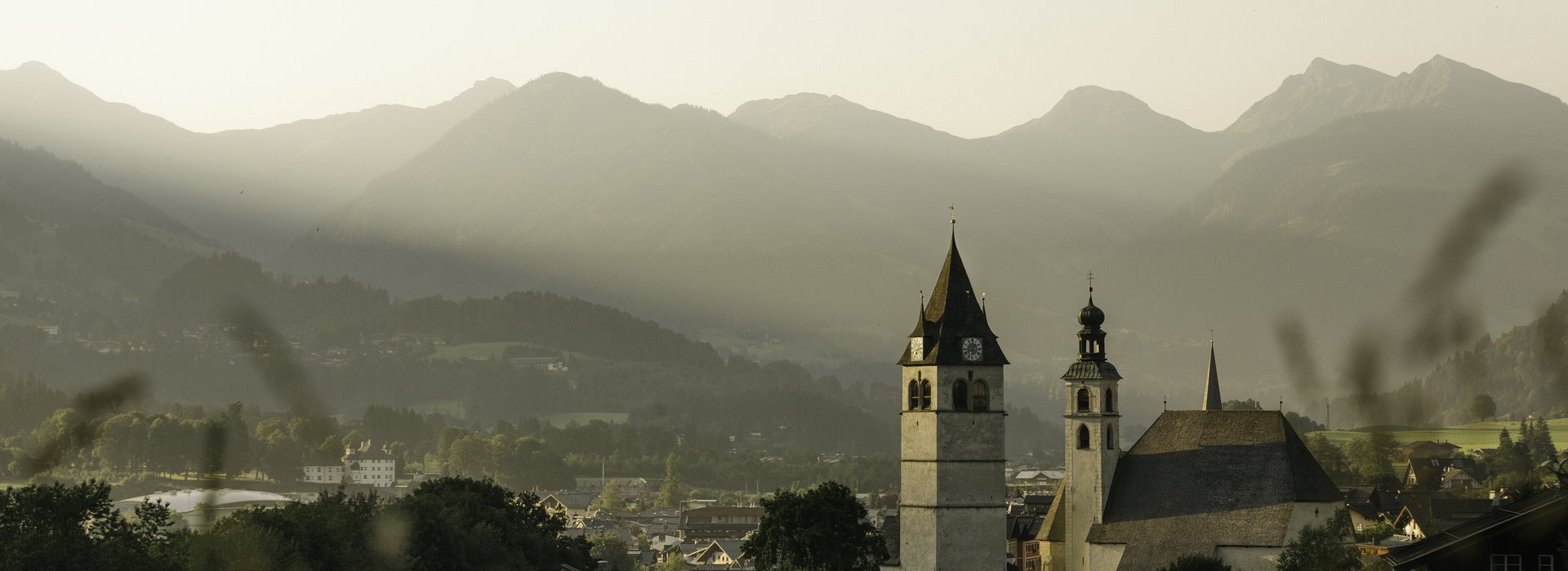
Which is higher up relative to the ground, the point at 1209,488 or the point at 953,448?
the point at 953,448

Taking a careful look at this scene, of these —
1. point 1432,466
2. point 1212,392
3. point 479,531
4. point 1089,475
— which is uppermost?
point 1212,392

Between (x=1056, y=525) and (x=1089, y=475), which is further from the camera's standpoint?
(x=1056, y=525)

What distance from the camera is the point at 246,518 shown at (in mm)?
92438

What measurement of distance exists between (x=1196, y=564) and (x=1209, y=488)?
255 inches

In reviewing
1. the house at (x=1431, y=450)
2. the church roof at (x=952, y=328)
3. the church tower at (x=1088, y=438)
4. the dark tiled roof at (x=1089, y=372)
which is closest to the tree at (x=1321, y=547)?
the church tower at (x=1088, y=438)

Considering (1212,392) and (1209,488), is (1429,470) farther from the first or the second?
(1209,488)

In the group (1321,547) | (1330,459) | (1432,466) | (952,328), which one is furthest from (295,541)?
(1432,466)

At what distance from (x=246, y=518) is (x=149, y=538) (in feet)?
40.7

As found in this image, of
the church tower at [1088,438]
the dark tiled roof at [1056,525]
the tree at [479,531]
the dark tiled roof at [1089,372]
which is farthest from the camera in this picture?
the dark tiled roof at [1089,372]

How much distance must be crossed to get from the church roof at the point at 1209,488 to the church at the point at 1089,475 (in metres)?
0.07

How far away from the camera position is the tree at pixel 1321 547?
303ft

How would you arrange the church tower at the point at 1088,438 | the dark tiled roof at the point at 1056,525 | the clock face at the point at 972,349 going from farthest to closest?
Answer: the dark tiled roof at the point at 1056,525, the church tower at the point at 1088,438, the clock face at the point at 972,349

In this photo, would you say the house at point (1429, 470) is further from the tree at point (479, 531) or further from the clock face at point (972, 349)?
the clock face at point (972, 349)

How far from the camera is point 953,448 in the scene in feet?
327
